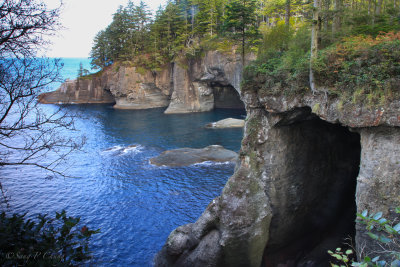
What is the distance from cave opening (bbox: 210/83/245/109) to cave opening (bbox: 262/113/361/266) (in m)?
45.6

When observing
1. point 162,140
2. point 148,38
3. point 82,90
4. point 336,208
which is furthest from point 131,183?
point 82,90

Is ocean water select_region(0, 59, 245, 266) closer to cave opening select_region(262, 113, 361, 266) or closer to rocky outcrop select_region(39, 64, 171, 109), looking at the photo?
cave opening select_region(262, 113, 361, 266)

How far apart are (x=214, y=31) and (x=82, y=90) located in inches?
1500

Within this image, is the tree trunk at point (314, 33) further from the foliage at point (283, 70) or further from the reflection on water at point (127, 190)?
the reflection on water at point (127, 190)

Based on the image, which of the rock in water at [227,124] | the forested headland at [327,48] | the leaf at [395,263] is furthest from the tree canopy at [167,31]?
the leaf at [395,263]

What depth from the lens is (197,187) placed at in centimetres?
2539

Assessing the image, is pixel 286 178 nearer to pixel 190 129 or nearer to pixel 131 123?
pixel 190 129

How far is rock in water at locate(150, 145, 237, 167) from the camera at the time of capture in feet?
102

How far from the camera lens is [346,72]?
11.3 meters

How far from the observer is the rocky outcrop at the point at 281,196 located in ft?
44.7

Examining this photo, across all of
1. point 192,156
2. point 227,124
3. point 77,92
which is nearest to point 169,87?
point 227,124

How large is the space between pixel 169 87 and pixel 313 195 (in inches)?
2119

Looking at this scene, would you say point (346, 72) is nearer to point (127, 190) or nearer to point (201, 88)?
point (127, 190)

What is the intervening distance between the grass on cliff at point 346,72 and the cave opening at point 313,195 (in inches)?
98.7
